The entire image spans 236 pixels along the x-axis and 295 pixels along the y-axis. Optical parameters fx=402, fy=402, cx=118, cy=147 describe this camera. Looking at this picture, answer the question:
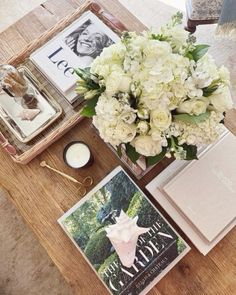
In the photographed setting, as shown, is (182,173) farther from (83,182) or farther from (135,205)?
(83,182)

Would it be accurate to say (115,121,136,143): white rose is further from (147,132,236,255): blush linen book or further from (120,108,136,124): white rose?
(147,132,236,255): blush linen book

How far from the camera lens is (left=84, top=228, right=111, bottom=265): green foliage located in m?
0.95

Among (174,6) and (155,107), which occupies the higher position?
(174,6)

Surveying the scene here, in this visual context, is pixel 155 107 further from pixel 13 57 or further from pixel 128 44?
pixel 13 57

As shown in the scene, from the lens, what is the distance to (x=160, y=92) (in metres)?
0.68

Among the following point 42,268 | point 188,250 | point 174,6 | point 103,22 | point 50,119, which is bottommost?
point 188,250

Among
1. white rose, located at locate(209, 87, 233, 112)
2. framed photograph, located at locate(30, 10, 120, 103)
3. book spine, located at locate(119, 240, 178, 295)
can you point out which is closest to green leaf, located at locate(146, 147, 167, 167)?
white rose, located at locate(209, 87, 233, 112)

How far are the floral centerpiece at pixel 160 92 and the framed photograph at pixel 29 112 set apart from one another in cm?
35

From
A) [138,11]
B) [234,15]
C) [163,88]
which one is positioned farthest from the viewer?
[138,11]

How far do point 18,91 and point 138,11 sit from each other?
3.03 ft

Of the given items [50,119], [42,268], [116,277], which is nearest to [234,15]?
[50,119]

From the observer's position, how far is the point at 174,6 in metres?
1.80

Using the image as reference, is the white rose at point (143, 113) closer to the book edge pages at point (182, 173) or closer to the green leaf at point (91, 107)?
the green leaf at point (91, 107)

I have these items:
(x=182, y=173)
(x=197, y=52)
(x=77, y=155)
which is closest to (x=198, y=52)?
(x=197, y=52)
